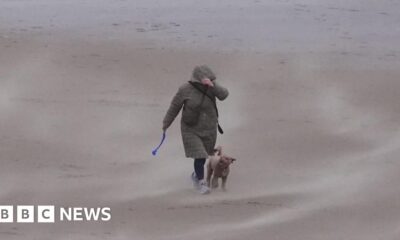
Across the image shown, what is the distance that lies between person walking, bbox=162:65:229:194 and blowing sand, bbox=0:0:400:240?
0.38 metres

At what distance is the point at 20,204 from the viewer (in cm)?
1209

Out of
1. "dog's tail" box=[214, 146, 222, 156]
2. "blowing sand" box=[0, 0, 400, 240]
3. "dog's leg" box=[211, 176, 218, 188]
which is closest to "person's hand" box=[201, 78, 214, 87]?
"dog's tail" box=[214, 146, 222, 156]

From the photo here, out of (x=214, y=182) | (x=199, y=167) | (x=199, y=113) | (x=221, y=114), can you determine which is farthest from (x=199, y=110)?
(x=221, y=114)

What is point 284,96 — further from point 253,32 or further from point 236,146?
point 253,32

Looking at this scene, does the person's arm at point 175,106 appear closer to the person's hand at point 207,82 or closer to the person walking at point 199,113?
the person walking at point 199,113

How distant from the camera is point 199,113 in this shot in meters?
12.7

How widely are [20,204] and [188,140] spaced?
1744 millimetres

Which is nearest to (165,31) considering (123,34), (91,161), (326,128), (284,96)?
(123,34)

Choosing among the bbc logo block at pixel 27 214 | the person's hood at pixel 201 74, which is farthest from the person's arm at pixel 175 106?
the bbc logo block at pixel 27 214

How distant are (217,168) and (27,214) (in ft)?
6.32

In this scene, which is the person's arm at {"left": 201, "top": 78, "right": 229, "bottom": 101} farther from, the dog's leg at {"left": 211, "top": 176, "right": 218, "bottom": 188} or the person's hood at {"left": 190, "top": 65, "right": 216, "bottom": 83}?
the dog's leg at {"left": 211, "top": 176, "right": 218, "bottom": 188}

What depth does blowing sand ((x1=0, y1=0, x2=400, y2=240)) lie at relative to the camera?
38.9 ft

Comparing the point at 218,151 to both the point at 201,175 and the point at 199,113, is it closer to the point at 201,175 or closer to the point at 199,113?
the point at 201,175

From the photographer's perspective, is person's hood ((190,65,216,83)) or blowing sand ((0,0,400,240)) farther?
person's hood ((190,65,216,83))
